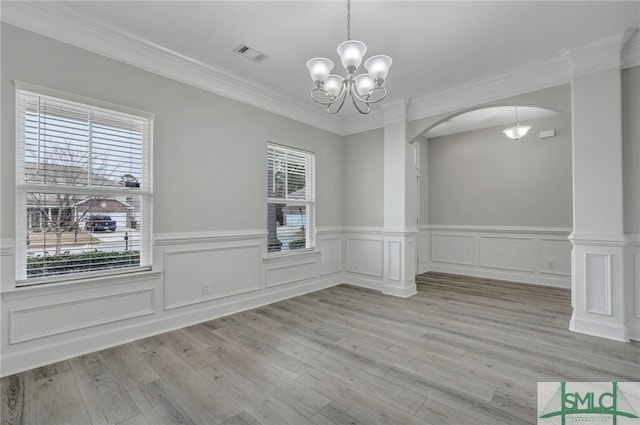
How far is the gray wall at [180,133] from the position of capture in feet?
7.47

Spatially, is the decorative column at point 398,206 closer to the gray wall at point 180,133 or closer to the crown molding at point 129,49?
the gray wall at point 180,133

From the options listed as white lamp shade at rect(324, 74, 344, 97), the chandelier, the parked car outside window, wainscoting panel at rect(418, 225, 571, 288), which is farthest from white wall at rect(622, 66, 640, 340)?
the parked car outside window

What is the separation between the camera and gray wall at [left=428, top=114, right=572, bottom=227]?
5074 mm

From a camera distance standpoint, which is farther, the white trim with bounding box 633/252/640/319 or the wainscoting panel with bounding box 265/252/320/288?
the wainscoting panel with bounding box 265/252/320/288

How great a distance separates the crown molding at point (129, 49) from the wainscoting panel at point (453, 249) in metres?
4.40

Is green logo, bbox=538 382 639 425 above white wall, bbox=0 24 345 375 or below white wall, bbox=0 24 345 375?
below

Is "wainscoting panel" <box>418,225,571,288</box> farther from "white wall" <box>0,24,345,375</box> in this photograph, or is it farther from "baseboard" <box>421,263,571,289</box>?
"white wall" <box>0,24,345,375</box>

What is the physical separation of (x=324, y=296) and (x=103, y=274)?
2.81m

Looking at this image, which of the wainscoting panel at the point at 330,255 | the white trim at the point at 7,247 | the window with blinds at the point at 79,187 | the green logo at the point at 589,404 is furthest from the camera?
the wainscoting panel at the point at 330,255

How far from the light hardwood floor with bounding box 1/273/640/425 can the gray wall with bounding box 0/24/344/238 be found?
121 cm

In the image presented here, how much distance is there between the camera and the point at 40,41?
93.9 inches

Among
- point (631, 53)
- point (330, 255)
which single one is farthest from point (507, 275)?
point (631, 53)

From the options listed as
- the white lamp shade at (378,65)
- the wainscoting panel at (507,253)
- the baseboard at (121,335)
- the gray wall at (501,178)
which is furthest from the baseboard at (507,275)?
the white lamp shade at (378,65)

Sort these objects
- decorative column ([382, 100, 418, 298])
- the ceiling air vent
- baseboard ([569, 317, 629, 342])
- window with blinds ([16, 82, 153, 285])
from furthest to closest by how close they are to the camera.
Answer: decorative column ([382, 100, 418, 298])
the ceiling air vent
baseboard ([569, 317, 629, 342])
window with blinds ([16, 82, 153, 285])
